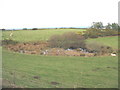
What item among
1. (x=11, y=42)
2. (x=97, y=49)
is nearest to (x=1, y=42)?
(x=11, y=42)

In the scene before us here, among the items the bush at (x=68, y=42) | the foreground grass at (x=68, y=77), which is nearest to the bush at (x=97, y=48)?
the bush at (x=68, y=42)

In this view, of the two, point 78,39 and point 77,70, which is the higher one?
point 78,39

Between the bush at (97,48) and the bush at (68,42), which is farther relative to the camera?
the bush at (68,42)

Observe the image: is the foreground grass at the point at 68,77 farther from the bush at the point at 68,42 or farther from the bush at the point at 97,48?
the bush at the point at 68,42

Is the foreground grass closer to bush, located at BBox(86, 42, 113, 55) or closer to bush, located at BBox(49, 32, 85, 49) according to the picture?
bush, located at BBox(86, 42, 113, 55)

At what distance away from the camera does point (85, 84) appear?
982 centimetres

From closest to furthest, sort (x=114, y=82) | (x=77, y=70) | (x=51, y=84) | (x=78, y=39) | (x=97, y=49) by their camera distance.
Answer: (x=51, y=84)
(x=114, y=82)
(x=77, y=70)
(x=97, y=49)
(x=78, y=39)

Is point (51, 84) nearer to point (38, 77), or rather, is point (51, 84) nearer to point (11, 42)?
point (38, 77)

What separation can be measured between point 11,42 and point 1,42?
1.80 meters

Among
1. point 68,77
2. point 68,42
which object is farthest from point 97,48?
point 68,77

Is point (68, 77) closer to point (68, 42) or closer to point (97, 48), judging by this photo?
point (97, 48)

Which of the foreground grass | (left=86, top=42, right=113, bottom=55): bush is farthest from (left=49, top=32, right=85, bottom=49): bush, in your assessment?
the foreground grass

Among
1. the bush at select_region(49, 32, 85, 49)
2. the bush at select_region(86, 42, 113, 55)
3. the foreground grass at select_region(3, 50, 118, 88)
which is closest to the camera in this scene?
the foreground grass at select_region(3, 50, 118, 88)

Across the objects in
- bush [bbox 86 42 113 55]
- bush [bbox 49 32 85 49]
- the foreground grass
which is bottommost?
the foreground grass
